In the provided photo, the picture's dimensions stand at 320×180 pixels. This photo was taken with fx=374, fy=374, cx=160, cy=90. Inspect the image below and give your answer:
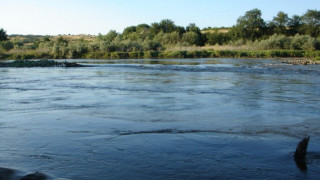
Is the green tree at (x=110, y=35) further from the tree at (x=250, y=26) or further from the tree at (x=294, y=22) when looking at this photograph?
the tree at (x=294, y=22)

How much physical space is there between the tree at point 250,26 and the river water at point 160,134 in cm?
7977

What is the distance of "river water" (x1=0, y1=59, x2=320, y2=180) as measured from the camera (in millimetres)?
7548

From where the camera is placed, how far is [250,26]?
99.1 metres

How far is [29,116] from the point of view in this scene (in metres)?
12.7

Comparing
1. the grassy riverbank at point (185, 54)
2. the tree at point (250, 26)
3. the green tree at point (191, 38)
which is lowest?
the grassy riverbank at point (185, 54)

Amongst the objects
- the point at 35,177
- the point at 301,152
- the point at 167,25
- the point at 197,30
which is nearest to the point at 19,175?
the point at 35,177

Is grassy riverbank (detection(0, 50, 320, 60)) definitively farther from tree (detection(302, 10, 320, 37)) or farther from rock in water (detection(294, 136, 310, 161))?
rock in water (detection(294, 136, 310, 161))

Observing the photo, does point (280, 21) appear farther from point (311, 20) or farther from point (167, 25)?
point (167, 25)

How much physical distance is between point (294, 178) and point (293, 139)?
9.58 ft

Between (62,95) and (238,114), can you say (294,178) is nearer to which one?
(238,114)

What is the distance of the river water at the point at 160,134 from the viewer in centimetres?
755

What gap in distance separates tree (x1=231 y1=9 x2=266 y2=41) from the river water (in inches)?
3140

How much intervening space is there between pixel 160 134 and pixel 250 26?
93.7 metres

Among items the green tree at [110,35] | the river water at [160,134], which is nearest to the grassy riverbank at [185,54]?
the green tree at [110,35]
